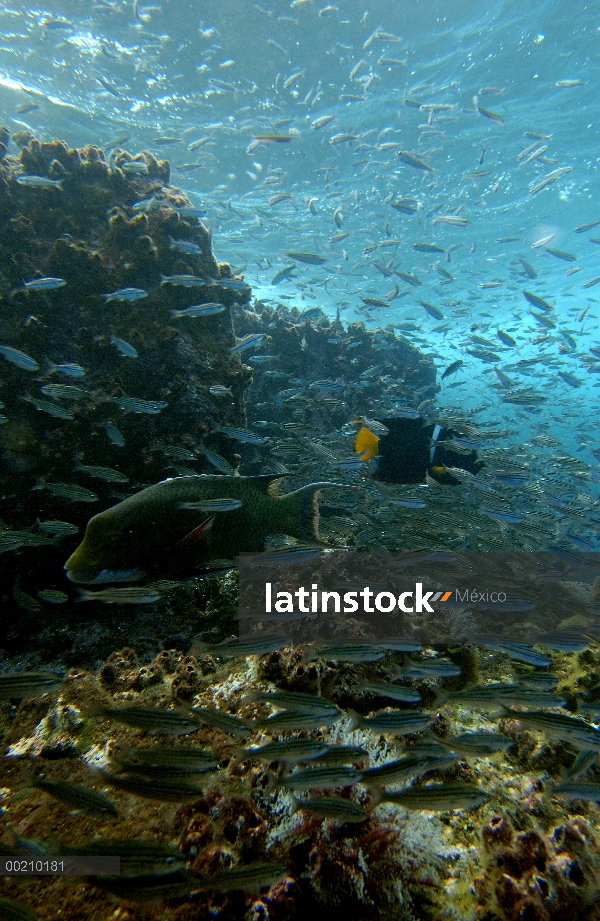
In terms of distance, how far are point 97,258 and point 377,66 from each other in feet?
54.3

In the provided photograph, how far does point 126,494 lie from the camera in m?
4.86

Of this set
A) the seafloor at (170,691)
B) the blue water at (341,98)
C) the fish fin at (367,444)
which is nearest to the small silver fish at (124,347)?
the seafloor at (170,691)

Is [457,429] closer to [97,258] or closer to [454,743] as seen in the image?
[454,743]

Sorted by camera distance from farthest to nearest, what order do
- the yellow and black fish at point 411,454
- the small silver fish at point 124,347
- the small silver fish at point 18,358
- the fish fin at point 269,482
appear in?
1. the yellow and black fish at point 411,454
2. the small silver fish at point 124,347
3. the small silver fish at point 18,358
4. the fish fin at point 269,482

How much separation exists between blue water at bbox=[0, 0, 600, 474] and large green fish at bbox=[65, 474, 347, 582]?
10.2 meters

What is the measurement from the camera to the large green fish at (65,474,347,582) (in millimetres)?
1736

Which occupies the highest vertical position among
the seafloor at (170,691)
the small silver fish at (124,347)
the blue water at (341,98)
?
the blue water at (341,98)

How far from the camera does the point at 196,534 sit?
1782mm

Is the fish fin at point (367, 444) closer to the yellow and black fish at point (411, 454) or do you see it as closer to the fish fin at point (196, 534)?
the yellow and black fish at point (411, 454)

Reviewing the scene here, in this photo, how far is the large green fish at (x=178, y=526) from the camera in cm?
174

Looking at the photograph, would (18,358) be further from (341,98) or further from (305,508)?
(341,98)

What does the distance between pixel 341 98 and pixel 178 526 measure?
660 inches

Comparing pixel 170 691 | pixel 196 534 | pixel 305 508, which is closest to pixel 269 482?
pixel 305 508

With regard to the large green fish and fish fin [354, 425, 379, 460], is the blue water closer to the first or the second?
fish fin [354, 425, 379, 460]
